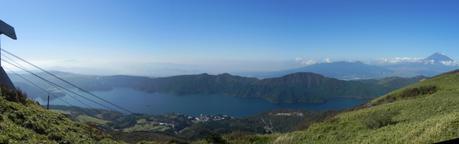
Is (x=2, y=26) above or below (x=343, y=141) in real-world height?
above

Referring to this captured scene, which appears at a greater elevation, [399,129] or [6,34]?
[6,34]

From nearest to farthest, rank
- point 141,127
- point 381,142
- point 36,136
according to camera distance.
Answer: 1. point 36,136
2. point 381,142
3. point 141,127

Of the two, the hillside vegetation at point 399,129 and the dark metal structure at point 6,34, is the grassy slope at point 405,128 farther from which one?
the dark metal structure at point 6,34

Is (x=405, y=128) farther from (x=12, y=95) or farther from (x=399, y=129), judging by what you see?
(x=12, y=95)

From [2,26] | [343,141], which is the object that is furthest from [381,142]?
[2,26]

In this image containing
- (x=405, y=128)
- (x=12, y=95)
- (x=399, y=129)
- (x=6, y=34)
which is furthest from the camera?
(x=6, y=34)

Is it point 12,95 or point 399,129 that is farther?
point 399,129

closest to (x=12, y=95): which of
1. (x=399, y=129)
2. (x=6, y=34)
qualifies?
(x=6, y=34)

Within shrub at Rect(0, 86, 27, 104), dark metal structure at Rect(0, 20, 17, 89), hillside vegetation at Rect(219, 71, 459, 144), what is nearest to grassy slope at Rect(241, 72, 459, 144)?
hillside vegetation at Rect(219, 71, 459, 144)

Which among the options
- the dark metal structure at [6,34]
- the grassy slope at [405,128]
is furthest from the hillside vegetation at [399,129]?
the dark metal structure at [6,34]

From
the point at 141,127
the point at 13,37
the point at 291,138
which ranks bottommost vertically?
the point at 141,127

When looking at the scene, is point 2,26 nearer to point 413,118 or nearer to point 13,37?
point 13,37
